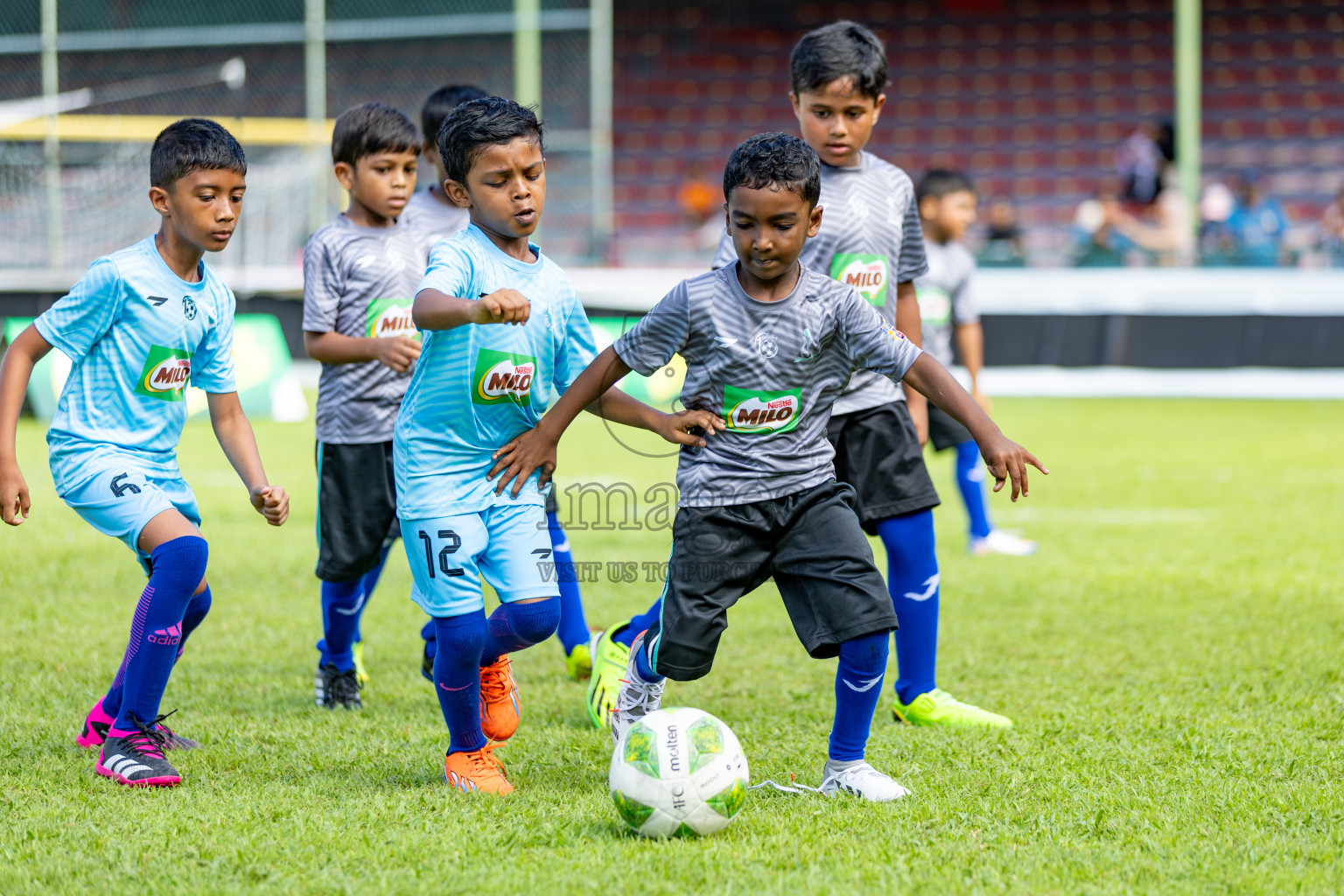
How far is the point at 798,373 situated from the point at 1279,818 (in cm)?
152

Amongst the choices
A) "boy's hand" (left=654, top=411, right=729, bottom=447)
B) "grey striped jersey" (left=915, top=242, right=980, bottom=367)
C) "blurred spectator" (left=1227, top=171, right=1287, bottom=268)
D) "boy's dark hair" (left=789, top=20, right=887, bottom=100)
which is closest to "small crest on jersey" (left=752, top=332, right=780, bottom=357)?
"boy's hand" (left=654, top=411, right=729, bottom=447)

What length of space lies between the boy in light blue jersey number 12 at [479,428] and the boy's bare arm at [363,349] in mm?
333

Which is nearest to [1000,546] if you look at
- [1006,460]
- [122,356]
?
[1006,460]

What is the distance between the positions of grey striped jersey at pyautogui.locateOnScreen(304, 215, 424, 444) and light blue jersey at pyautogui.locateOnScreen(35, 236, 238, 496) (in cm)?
71

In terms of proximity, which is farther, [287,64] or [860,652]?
[287,64]

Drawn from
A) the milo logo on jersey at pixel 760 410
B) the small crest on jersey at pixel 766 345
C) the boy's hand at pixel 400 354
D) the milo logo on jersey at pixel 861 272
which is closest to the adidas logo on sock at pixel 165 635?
the boy's hand at pixel 400 354

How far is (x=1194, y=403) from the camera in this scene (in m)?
14.9

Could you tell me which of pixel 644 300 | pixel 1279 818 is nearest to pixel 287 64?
pixel 644 300

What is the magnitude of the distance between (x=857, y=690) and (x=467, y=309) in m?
1.33

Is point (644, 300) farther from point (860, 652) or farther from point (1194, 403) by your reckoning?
point (860, 652)

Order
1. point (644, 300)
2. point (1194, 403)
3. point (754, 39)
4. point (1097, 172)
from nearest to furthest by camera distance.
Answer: point (1194, 403) → point (644, 300) → point (1097, 172) → point (754, 39)

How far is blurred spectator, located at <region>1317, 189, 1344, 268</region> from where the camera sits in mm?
15758

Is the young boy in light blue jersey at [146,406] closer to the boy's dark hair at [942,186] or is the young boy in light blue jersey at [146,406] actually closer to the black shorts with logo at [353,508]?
the black shorts with logo at [353,508]

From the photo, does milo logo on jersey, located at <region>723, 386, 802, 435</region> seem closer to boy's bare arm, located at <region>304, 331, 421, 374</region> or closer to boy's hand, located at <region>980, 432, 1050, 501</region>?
boy's hand, located at <region>980, 432, 1050, 501</region>
